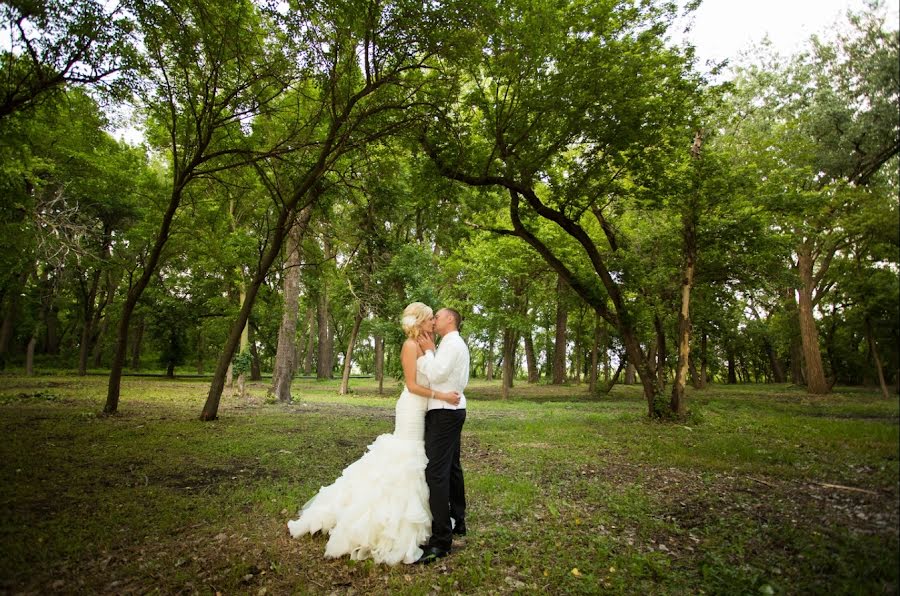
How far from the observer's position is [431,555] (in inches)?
159

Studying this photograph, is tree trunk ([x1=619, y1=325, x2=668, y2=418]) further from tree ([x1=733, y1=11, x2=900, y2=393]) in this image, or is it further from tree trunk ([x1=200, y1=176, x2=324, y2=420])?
tree trunk ([x1=200, y1=176, x2=324, y2=420])

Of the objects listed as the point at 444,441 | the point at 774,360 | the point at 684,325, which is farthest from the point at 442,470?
the point at 774,360

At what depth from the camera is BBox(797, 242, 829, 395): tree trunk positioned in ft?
42.6

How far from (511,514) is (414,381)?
207cm

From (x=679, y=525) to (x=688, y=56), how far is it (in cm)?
926

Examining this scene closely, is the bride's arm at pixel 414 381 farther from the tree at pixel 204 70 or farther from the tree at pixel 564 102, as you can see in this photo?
the tree at pixel 204 70

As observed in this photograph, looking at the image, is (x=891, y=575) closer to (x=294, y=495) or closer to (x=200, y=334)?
(x=294, y=495)

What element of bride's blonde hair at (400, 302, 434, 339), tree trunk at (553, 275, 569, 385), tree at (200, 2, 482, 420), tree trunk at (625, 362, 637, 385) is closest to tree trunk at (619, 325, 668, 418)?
tree at (200, 2, 482, 420)

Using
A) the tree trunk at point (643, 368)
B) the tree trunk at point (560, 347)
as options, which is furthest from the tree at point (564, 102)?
the tree trunk at point (560, 347)

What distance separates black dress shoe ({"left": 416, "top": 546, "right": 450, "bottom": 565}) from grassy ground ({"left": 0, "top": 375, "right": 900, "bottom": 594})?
0.25 feet

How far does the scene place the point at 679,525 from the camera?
4.77m

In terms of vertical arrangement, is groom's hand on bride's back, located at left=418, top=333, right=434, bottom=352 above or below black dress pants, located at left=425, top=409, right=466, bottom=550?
above

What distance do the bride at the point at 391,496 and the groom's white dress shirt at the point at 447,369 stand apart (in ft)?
0.23

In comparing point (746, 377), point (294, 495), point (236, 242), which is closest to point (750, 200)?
point (294, 495)
